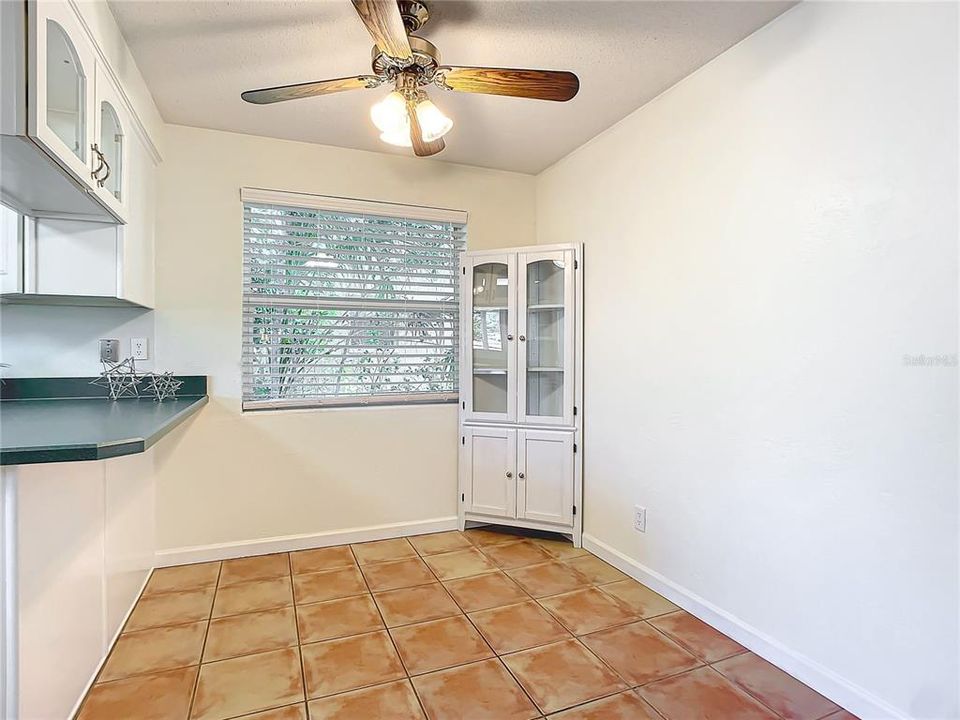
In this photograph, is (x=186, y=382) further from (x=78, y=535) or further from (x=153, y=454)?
(x=78, y=535)

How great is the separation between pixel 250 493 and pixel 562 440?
6.06 ft

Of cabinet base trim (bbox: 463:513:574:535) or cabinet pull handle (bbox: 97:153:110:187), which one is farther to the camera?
cabinet base trim (bbox: 463:513:574:535)

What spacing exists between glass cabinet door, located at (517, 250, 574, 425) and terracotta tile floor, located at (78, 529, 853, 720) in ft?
3.00

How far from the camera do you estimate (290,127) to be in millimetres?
2875

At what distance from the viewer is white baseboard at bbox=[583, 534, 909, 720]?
165cm

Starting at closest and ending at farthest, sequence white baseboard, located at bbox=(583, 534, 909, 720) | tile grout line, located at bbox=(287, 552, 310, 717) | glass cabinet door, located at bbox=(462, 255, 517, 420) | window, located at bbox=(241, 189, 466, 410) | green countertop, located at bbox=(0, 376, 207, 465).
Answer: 1. green countertop, located at bbox=(0, 376, 207, 465)
2. white baseboard, located at bbox=(583, 534, 909, 720)
3. tile grout line, located at bbox=(287, 552, 310, 717)
4. window, located at bbox=(241, 189, 466, 410)
5. glass cabinet door, located at bbox=(462, 255, 517, 420)

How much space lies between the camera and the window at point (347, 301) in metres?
3.04

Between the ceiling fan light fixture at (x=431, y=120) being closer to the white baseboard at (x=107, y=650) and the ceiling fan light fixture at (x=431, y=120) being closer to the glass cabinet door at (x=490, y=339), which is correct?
the glass cabinet door at (x=490, y=339)

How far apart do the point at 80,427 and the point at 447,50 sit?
Result: 1.90 meters

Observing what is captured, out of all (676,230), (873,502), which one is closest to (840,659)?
(873,502)

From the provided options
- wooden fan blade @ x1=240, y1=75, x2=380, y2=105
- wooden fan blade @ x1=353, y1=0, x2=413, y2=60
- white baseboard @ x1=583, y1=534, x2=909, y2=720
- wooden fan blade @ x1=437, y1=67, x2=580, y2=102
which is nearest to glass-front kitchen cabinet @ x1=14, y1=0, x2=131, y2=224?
wooden fan blade @ x1=240, y1=75, x2=380, y2=105

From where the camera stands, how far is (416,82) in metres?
1.93

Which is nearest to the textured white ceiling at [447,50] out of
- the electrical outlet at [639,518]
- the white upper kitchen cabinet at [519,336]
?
the white upper kitchen cabinet at [519,336]

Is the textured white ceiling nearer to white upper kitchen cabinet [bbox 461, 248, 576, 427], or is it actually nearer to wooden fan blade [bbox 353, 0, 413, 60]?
wooden fan blade [bbox 353, 0, 413, 60]
